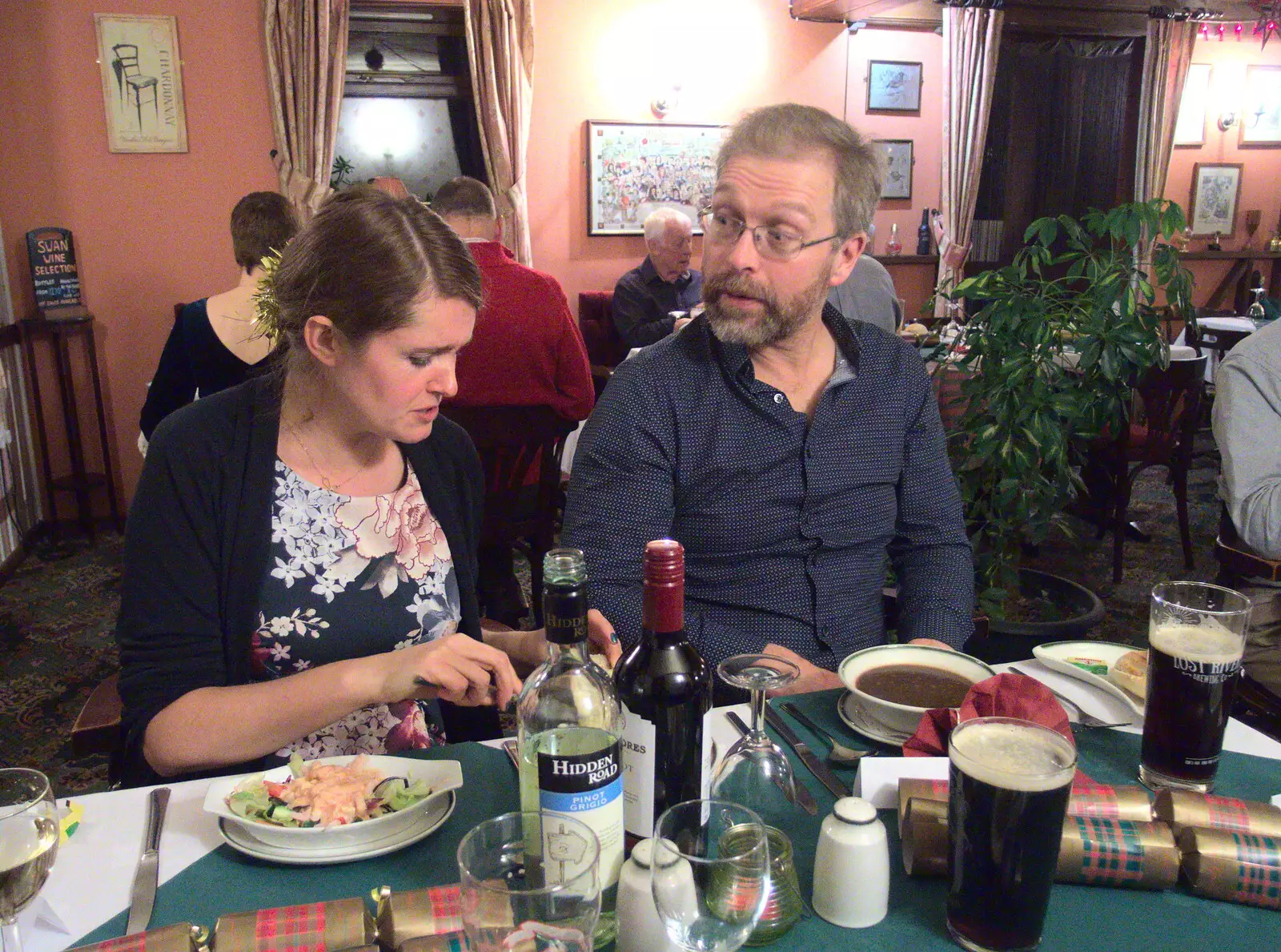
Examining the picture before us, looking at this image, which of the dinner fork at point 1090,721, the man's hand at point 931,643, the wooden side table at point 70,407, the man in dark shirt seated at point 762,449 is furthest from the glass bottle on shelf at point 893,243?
the dinner fork at point 1090,721

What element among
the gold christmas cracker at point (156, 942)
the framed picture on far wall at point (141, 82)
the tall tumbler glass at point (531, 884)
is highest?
the framed picture on far wall at point (141, 82)

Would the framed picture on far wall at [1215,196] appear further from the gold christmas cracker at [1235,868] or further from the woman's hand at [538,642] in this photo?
the gold christmas cracker at [1235,868]

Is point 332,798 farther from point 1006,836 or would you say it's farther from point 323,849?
point 1006,836

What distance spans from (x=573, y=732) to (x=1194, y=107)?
9.10 metres

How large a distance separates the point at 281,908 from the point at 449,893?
0.14 meters

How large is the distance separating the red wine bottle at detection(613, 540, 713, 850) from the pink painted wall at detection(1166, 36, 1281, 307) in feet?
28.3

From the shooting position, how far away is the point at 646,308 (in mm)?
5883

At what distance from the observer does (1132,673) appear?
133 cm

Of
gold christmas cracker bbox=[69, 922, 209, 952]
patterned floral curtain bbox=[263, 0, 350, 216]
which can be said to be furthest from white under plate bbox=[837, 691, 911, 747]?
patterned floral curtain bbox=[263, 0, 350, 216]

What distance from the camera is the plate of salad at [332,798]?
980 mm

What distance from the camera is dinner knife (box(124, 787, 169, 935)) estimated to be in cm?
88

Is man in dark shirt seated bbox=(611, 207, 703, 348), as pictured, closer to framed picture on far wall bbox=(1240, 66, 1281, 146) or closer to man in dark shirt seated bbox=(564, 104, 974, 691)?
man in dark shirt seated bbox=(564, 104, 974, 691)

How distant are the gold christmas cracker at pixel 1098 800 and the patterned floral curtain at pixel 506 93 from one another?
549cm

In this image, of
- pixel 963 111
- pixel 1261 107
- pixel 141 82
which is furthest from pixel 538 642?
pixel 1261 107
